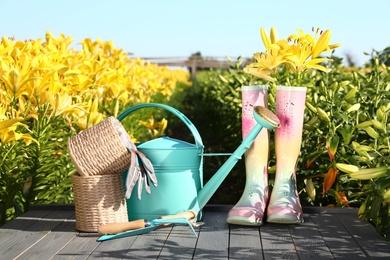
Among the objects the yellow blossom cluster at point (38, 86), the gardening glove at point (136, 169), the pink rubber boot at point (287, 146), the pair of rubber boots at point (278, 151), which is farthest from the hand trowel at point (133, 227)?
the yellow blossom cluster at point (38, 86)

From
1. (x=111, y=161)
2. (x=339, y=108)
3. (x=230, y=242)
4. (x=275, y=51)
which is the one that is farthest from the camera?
(x=339, y=108)

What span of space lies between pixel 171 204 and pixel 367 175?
916mm

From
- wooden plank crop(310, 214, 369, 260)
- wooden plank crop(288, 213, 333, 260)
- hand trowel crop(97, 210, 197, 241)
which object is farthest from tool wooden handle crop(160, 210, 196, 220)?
wooden plank crop(310, 214, 369, 260)

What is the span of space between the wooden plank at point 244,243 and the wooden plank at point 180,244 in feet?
0.49

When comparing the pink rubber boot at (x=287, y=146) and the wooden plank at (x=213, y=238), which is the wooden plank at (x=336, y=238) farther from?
the wooden plank at (x=213, y=238)

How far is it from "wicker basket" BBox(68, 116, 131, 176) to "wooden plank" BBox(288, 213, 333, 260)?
77 cm

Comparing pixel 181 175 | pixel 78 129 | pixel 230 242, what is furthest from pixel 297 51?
pixel 78 129

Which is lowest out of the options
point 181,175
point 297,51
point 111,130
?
point 181,175

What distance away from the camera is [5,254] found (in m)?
2.39

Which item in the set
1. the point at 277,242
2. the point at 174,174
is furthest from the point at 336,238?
the point at 174,174

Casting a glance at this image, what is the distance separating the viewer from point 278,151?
2975 mm

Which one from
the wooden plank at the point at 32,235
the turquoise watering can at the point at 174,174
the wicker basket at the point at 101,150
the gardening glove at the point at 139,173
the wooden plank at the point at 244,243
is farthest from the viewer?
the turquoise watering can at the point at 174,174

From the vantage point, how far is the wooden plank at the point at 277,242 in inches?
92.4

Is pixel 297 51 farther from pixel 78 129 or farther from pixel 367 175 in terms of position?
pixel 78 129
